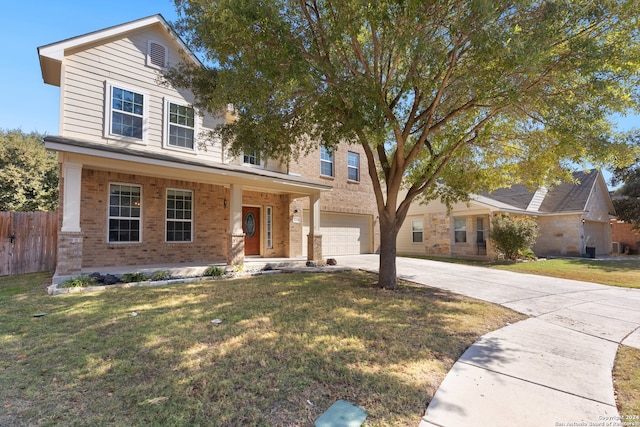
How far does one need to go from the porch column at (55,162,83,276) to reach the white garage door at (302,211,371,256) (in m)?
8.85

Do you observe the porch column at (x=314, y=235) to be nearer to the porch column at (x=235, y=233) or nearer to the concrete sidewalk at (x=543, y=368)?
the porch column at (x=235, y=233)

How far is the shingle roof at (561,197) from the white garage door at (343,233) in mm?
8180

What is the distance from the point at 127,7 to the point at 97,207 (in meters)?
6.62

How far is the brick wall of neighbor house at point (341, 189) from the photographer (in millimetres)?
15516

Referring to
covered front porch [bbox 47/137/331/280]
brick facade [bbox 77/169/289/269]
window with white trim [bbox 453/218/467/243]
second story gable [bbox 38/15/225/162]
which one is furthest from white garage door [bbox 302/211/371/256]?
second story gable [bbox 38/15/225/162]

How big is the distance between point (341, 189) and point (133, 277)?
35.5ft

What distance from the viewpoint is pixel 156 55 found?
11430 millimetres

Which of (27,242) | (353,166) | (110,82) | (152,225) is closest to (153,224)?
(152,225)

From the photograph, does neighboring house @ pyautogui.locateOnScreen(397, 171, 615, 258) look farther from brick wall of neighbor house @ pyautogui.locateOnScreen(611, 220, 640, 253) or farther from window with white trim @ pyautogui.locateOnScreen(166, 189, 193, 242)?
window with white trim @ pyautogui.locateOnScreen(166, 189, 193, 242)

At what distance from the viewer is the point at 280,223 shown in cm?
1484

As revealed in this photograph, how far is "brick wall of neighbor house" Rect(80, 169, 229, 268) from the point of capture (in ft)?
32.1

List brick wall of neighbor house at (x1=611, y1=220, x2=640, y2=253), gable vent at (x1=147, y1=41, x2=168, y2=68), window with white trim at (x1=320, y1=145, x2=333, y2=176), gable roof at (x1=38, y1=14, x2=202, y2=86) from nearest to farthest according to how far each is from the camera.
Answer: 1. gable roof at (x1=38, y1=14, x2=202, y2=86)
2. gable vent at (x1=147, y1=41, x2=168, y2=68)
3. window with white trim at (x1=320, y1=145, x2=333, y2=176)
4. brick wall of neighbor house at (x1=611, y1=220, x2=640, y2=253)

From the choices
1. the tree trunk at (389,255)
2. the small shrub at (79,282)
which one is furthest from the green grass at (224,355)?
the tree trunk at (389,255)

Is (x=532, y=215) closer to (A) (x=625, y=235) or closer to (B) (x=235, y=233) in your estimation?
(A) (x=625, y=235)
